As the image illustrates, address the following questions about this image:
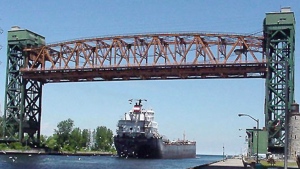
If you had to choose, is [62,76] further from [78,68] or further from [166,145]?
[166,145]

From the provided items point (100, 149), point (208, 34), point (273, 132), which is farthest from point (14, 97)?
point (100, 149)

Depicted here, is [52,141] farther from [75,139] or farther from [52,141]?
[75,139]

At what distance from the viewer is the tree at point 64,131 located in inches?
6614

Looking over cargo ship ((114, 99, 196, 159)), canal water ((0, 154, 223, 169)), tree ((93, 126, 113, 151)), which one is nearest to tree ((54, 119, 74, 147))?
tree ((93, 126, 113, 151))

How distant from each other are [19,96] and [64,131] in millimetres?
70450

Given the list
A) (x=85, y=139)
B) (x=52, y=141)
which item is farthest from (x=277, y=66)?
(x=85, y=139)

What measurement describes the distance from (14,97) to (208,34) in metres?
36.9

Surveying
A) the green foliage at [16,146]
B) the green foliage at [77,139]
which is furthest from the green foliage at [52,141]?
the green foliage at [16,146]

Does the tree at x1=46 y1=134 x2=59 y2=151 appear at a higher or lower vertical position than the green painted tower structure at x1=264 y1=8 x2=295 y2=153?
lower

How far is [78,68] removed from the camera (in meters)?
99.2

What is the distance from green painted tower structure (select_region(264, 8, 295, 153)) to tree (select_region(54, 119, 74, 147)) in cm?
9381

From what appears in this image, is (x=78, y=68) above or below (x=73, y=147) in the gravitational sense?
above

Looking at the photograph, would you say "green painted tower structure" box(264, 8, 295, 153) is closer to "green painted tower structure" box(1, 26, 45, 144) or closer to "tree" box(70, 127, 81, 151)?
"green painted tower structure" box(1, 26, 45, 144)

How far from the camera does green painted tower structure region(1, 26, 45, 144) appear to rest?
102m
